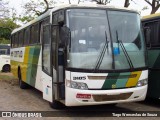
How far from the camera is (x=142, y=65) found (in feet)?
28.4

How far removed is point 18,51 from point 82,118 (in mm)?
8124

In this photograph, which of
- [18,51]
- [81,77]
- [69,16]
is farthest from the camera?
[18,51]

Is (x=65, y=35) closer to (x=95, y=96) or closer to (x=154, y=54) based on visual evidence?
(x=95, y=96)

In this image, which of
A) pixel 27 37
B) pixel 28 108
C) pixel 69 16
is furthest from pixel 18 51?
pixel 69 16

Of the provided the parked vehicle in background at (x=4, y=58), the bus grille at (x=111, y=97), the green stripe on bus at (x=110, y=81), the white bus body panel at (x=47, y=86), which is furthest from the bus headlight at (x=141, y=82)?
the parked vehicle in background at (x=4, y=58)

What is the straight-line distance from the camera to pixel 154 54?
10008mm

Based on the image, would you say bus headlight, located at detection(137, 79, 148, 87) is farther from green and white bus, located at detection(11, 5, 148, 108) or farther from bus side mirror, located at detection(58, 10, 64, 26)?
bus side mirror, located at detection(58, 10, 64, 26)

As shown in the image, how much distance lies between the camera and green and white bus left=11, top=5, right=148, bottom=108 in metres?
8.09

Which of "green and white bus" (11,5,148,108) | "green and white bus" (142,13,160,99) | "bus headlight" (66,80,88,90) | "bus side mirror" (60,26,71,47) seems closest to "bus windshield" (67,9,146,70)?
"green and white bus" (11,5,148,108)

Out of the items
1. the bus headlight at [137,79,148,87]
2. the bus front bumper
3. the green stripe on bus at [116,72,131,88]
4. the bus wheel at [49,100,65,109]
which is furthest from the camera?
the bus wheel at [49,100,65,109]

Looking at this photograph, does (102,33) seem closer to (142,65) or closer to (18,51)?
(142,65)

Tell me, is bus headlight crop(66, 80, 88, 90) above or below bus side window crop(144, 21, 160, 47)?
below

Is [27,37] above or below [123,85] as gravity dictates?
above

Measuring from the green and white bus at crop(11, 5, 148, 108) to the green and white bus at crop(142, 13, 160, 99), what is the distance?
1165 mm
